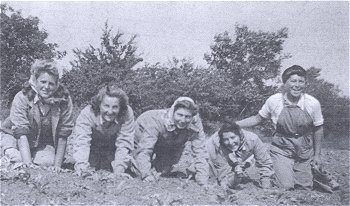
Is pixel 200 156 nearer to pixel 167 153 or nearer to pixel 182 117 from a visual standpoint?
pixel 182 117

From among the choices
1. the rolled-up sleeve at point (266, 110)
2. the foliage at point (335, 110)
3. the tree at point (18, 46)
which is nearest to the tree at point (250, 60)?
the foliage at point (335, 110)

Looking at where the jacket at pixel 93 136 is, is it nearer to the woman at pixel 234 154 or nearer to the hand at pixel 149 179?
the hand at pixel 149 179

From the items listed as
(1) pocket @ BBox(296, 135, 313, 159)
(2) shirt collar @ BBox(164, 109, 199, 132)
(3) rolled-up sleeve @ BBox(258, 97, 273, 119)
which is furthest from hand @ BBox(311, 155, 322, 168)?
(2) shirt collar @ BBox(164, 109, 199, 132)

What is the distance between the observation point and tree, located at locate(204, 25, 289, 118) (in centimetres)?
2673

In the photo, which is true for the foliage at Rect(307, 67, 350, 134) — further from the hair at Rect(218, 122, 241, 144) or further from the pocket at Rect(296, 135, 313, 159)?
the hair at Rect(218, 122, 241, 144)

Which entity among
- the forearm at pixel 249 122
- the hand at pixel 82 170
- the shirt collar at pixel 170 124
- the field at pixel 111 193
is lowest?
the field at pixel 111 193

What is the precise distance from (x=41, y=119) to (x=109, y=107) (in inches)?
33.9

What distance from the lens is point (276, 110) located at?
16.4 feet

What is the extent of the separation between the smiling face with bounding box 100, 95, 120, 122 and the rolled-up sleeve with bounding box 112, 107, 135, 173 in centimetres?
24

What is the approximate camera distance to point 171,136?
15.0 ft

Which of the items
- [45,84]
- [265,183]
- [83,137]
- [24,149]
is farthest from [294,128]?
[24,149]

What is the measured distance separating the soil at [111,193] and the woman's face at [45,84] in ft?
2.89

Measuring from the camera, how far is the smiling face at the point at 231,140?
456 cm

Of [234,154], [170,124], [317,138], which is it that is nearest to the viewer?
[170,124]
